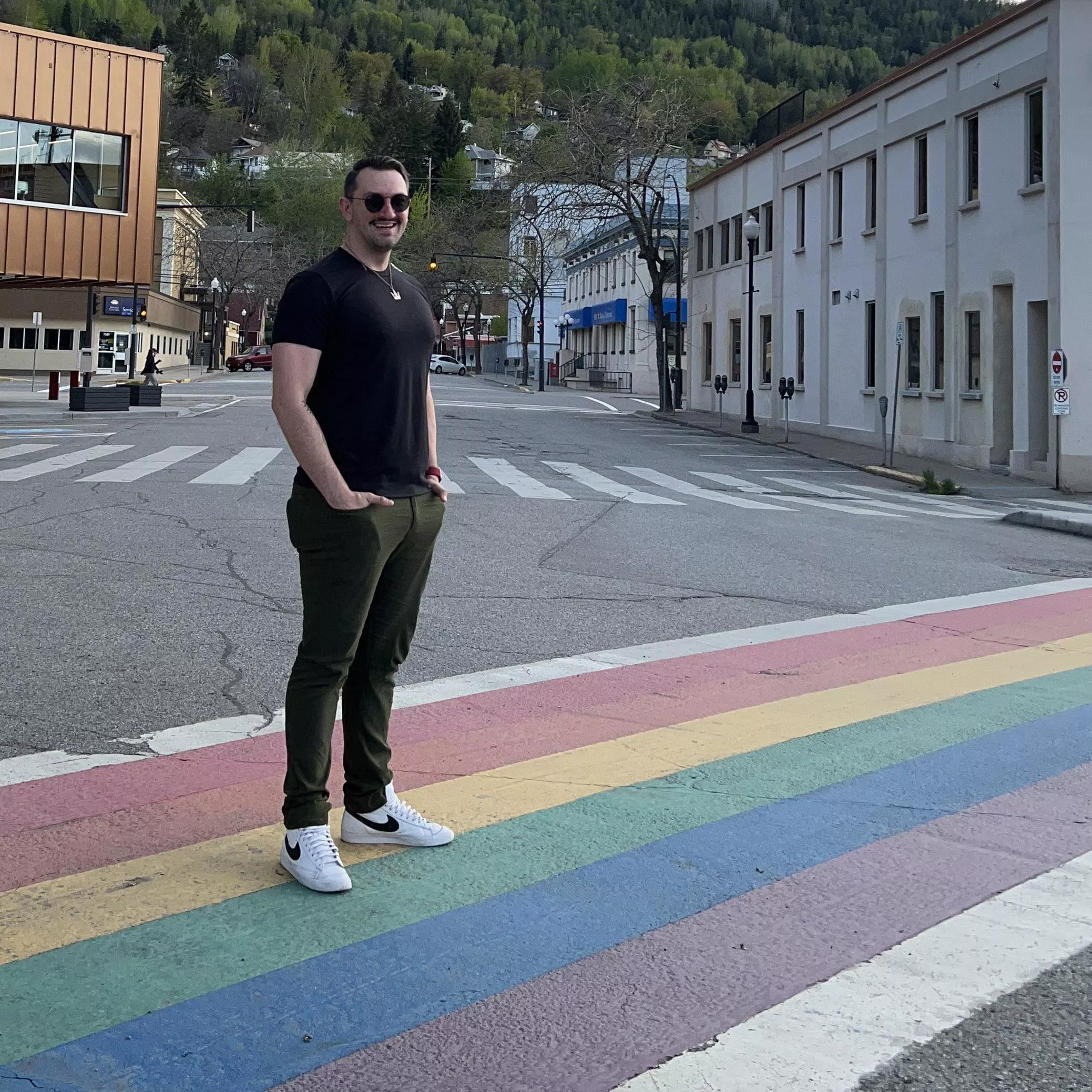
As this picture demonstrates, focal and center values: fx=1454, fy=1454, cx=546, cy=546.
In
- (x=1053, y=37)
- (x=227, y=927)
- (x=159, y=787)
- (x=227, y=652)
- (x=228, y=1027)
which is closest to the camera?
(x=228, y=1027)

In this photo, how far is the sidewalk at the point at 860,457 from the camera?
22.5 metres

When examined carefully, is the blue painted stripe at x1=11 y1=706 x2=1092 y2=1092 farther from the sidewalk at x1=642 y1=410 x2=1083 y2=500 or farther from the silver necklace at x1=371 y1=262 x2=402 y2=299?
the sidewalk at x1=642 y1=410 x2=1083 y2=500

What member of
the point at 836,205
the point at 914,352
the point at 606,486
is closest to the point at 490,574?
the point at 606,486

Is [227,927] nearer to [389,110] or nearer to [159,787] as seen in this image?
[159,787]

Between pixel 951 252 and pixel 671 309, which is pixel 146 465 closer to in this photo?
pixel 951 252

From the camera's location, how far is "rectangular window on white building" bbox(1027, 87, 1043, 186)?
80.2ft

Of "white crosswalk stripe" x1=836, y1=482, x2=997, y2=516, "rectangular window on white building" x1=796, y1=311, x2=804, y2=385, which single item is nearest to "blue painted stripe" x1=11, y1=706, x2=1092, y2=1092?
"white crosswalk stripe" x1=836, y1=482, x2=997, y2=516

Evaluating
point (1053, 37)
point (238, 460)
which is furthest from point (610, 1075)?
point (1053, 37)

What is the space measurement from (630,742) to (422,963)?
249 centimetres

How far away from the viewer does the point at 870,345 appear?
109 feet

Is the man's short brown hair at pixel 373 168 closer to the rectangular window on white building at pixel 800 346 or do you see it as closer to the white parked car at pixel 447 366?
the rectangular window on white building at pixel 800 346

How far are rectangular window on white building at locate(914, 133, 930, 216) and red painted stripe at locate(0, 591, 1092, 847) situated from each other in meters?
21.4

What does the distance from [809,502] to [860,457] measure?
10165 millimetres

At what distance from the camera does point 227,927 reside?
3943 millimetres
